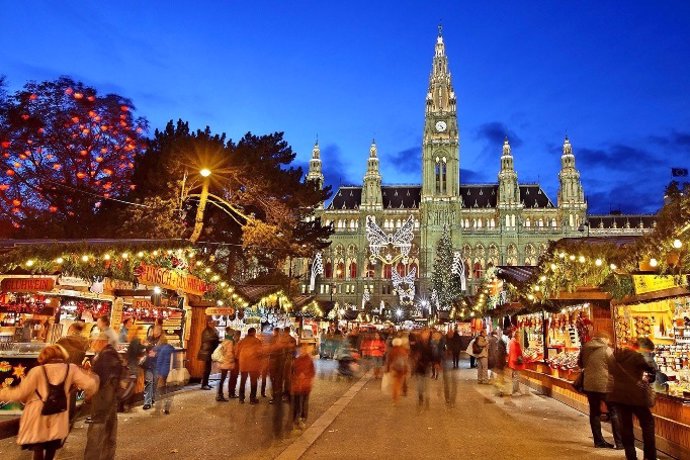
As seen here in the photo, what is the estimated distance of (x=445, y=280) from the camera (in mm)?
68875

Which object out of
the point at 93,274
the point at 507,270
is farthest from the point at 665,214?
the point at 507,270

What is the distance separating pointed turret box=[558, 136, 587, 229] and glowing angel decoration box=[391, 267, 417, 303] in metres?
26.1

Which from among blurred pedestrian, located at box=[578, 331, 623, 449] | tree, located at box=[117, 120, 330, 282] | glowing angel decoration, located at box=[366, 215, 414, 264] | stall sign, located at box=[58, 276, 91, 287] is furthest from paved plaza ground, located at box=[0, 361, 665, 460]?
glowing angel decoration, located at box=[366, 215, 414, 264]

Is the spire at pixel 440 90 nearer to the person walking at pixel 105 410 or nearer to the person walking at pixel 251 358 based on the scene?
the person walking at pixel 251 358

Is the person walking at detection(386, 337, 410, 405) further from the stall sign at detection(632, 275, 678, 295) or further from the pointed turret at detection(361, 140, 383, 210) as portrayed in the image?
the pointed turret at detection(361, 140, 383, 210)

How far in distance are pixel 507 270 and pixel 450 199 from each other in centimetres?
6526

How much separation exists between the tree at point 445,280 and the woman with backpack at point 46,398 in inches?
2511

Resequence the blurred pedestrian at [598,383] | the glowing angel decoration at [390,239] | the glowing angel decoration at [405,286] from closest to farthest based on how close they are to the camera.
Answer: the blurred pedestrian at [598,383] < the glowing angel decoration at [390,239] < the glowing angel decoration at [405,286]

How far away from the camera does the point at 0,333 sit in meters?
10.1

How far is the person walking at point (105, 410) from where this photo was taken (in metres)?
5.46

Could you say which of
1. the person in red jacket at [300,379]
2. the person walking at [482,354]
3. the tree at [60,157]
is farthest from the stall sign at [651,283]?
the tree at [60,157]

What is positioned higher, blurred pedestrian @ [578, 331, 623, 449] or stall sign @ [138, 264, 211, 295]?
stall sign @ [138, 264, 211, 295]

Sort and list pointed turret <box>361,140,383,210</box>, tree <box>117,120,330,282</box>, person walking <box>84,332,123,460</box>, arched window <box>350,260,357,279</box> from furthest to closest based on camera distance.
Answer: pointed turret <box>361,140,383,210</box>
arched window <box>350,260,357,279</box>
tree <box>117,120,330,282</box>
person walking <box>84,332,123,460</box>

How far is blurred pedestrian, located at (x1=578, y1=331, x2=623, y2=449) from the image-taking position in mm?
7367
